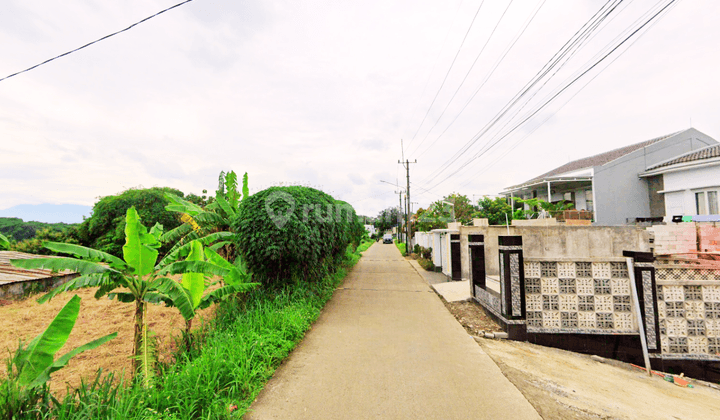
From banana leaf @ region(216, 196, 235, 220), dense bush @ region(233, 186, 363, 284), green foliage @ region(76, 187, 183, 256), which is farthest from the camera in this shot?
green foliage @ region(76, 187, 183, 256)

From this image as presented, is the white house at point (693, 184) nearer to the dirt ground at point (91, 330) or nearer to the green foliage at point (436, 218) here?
the green foliage at point (436, 218)

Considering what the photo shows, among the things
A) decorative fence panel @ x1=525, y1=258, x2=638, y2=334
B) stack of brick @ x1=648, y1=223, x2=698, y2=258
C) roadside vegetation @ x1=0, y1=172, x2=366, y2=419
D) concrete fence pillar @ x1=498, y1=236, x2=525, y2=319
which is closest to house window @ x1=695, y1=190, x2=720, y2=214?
stack of brick @ x1=648, y1=223, x2=698, y2=258

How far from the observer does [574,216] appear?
469 inches

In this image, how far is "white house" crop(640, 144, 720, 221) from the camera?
13.2 meters

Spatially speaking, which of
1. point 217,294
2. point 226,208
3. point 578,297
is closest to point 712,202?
point 578,297

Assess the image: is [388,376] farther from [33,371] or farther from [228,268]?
[33,371]

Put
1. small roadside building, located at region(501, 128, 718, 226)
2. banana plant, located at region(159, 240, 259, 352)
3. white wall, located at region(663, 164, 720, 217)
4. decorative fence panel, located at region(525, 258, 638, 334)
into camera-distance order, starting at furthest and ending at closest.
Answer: small roadside building, located at region(501, 128, 718, 226) < white wall, located at region(663, 164, 720, 217) < decorative fence panel, located at region(525, 258, 638, 334) < banana plant, located at region(159, 240, 259, 352)

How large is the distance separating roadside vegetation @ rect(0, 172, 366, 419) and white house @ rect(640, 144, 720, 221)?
14.7m

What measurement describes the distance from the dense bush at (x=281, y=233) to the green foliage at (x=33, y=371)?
3609 millimetres

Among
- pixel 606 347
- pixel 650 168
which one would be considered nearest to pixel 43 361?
pixel 606 347

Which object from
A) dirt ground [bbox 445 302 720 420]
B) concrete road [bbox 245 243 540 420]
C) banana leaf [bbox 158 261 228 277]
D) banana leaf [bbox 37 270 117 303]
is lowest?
dirt ground [bbox 445 302 720 420]

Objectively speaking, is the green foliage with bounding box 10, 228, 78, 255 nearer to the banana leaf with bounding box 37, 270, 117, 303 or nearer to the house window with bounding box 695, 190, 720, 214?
the banana leaf with bounding box 37, 270, 117, 303

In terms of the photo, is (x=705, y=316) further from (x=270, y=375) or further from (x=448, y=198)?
(x=448, y=198)

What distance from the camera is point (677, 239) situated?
7160mm
